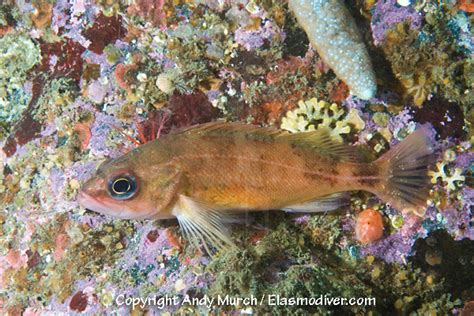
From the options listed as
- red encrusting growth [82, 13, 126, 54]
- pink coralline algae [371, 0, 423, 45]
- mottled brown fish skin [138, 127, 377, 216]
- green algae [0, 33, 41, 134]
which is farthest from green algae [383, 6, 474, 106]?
green algae [0, 33, 41, 134]

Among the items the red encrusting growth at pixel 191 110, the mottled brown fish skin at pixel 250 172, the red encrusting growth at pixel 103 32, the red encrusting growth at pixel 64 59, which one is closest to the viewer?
the mottled brown fish skin at pixel 250 172

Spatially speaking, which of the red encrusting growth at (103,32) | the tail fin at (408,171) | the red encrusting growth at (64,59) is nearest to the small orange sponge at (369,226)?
the tail fin at (408,171)

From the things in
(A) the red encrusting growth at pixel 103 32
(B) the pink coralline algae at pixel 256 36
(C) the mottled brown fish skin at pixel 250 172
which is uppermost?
(A) the red encrusting growth at pixel 103 32

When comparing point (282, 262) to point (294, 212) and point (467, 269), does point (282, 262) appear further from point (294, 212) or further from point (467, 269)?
point (467, 269)

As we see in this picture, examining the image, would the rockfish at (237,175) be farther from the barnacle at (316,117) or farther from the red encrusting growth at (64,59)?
the red encrusting growth at (64,59)

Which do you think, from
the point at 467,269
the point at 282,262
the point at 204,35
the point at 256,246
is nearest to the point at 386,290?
the point at 467,269

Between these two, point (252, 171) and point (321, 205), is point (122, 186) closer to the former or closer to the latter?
point (252, 171)

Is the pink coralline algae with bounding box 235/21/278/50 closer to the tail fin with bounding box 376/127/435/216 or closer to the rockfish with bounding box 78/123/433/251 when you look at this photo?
the rockfish with bounding box 78/123/433/251
